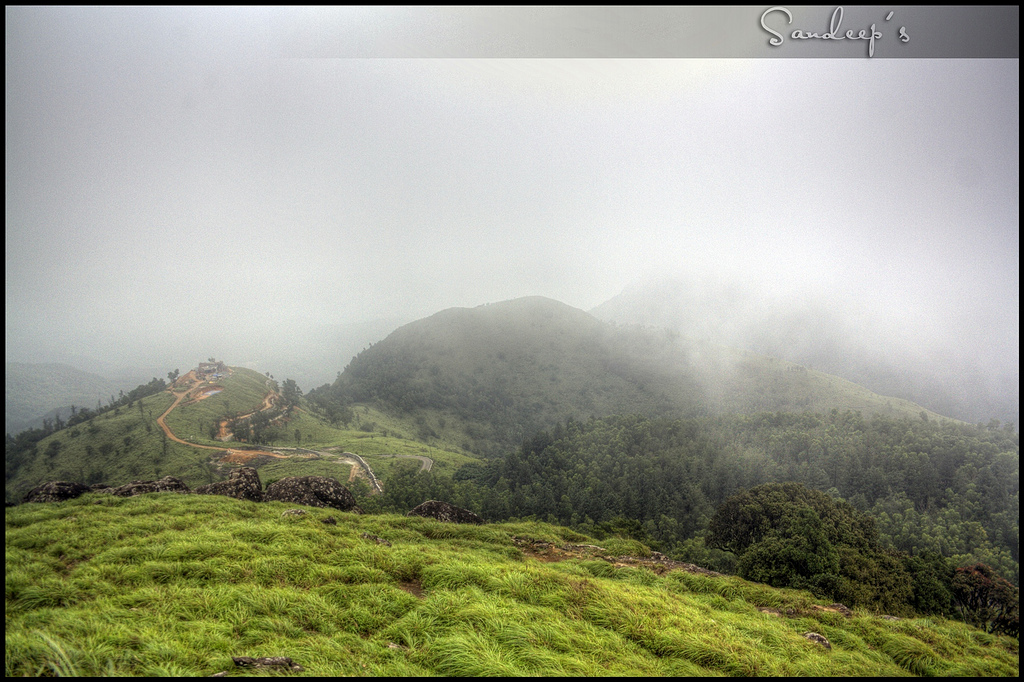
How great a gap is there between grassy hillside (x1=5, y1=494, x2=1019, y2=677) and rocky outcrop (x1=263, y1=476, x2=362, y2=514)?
7772 mm

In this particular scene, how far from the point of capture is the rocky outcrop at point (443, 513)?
25359 millimetres

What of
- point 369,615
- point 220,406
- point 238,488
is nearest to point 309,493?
point 238,488

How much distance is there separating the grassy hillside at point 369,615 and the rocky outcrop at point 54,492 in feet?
A: 10.6

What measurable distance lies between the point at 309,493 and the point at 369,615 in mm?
16849

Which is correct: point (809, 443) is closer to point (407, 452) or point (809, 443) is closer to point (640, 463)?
point (640, 463)

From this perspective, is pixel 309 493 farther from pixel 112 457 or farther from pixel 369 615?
pixel 112 457

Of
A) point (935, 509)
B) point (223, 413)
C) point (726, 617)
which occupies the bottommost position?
point (935, 509)

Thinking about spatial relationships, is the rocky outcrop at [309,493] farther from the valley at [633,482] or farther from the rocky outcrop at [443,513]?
the rocky outcrop at [443,513]

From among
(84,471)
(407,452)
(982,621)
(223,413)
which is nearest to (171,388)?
(223,413)

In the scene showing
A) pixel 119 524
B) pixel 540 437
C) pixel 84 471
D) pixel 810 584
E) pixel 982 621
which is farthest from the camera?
pixel 540 437

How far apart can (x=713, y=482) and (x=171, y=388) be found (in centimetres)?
14525

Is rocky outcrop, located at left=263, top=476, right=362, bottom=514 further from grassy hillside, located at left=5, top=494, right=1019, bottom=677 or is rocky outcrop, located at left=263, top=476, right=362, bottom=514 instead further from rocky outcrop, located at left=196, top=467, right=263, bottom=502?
grassy hillside, located at left=5, top=494, right=1019, bottom=677

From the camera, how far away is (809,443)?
99.8m

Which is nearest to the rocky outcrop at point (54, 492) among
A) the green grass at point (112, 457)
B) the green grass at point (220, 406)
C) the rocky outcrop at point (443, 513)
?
the rocky outcrop at point (443, 513)
